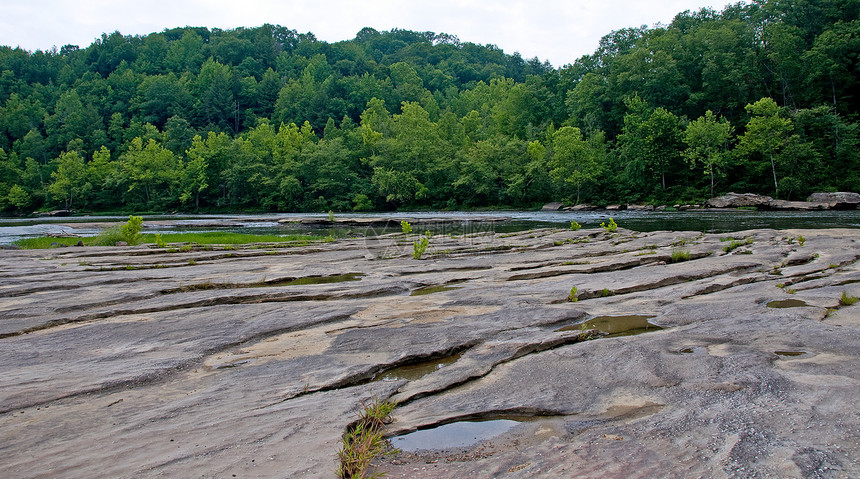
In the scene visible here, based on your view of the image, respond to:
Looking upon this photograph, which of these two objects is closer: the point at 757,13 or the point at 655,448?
the point at 655,448

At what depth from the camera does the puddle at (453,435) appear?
442 centimetres

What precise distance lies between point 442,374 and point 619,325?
13.4ft

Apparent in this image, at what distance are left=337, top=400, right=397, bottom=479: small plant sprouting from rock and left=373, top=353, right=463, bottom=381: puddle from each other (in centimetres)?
106

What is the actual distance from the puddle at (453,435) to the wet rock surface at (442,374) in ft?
0.23

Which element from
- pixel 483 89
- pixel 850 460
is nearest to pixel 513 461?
pixel 850 460

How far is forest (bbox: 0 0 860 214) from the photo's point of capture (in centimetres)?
6756

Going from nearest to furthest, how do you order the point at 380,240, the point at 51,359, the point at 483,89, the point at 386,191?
the point at 51,359
the point at 380,240
the point at 386,191
the point at 483,89

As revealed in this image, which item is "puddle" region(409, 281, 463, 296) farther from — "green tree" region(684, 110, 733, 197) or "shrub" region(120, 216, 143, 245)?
"green tree" region(684, 110, 733, 197)

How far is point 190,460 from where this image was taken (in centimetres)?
390

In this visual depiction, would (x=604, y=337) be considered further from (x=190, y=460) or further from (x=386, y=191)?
(x=386, y=191)

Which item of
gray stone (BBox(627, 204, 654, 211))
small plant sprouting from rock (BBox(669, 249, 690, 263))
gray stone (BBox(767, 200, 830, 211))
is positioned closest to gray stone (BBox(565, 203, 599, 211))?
gray stone (BBox(627, 204, 654, 211))

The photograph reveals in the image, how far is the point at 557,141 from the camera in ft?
261

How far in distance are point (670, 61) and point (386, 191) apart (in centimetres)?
5271

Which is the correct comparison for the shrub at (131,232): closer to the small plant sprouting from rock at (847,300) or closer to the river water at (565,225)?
the river water at (565,225)
